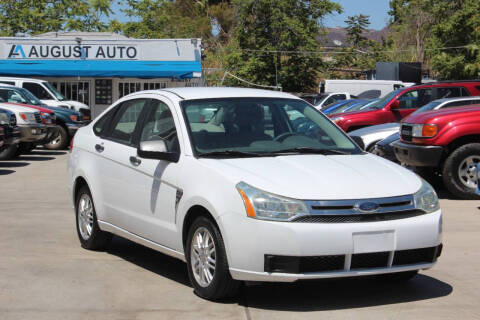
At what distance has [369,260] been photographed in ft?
17.9

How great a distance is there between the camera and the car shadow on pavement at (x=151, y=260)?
6793mm

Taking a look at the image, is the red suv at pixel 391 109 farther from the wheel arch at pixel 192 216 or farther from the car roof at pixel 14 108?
the wheel arch at pixel 192 216

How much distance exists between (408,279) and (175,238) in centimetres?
187

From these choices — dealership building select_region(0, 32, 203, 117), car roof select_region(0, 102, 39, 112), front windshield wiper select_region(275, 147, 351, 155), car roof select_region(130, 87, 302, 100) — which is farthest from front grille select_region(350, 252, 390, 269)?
dealership building select_region(0, 32, 203, 117)

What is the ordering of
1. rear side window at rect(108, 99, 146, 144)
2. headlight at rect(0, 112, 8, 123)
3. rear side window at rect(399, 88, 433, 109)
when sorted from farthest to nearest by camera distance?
rear side window at rect(399, 88, 433, 109), headlight at rect(0, 112, 8, 123), rear side window at rect(108, 99, 146, 144)

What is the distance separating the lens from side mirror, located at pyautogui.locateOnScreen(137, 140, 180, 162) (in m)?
6.21

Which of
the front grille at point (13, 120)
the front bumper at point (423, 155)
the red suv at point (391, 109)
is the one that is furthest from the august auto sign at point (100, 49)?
the front bumper at point (423, 155)

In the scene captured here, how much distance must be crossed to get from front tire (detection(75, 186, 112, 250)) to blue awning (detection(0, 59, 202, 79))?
29.5 meters

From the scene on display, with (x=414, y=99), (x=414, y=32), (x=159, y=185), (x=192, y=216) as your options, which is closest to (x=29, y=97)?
(x=414, y=99)

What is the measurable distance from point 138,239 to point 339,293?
177 centimetres

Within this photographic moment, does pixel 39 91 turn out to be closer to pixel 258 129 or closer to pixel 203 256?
pixel 258 129

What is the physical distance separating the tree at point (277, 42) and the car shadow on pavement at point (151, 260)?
3948 cm

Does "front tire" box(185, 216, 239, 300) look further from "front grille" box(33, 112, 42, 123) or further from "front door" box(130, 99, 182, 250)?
"front grille" box(33, 112, 42, 123)

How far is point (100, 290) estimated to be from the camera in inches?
243
